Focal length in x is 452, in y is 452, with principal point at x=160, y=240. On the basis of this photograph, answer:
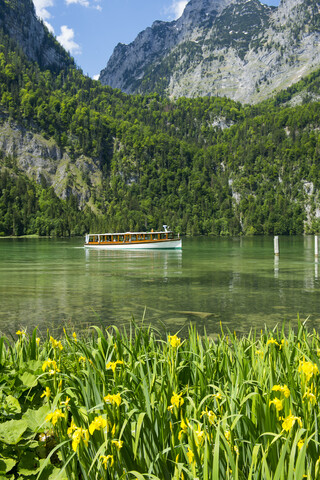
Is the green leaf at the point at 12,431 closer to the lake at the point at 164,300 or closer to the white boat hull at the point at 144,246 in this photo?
the lake at the point at 164,300

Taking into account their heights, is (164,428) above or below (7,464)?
above

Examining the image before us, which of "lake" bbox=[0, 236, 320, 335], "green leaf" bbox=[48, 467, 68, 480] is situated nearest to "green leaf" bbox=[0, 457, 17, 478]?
"green leaf" bbox=[48, 467, 68, 480]

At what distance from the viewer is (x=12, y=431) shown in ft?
14.6

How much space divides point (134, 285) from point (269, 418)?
87.2ft

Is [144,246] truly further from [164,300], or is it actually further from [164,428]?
[164,428]

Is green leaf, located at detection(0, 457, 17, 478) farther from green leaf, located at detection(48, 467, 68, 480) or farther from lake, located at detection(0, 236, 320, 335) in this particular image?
lake, located at detection(0, 236, 320, 335)

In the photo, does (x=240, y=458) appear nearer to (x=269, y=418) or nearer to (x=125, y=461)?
(x=269, y=418)

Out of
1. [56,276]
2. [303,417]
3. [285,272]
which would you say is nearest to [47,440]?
[303,417]

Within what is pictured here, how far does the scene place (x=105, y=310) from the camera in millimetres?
19938

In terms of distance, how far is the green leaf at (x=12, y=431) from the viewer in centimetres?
431

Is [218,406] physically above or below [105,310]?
above

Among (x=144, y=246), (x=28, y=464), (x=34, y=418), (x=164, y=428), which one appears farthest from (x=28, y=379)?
(x=144, y=246)

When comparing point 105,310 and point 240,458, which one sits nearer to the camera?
point 240,458

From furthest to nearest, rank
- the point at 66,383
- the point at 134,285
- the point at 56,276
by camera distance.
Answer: the point at 56,276 < the point at 134,285 < the point at 66,383
